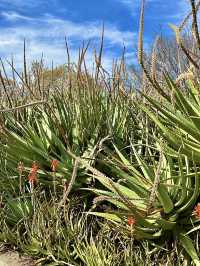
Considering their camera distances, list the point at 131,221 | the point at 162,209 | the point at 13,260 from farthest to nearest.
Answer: the point at 13,260 → the point at 162,209 → the point at 131,221

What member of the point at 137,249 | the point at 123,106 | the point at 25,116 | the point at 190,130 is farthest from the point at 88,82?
the point at 137,249

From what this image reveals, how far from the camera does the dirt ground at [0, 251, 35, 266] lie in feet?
16.6

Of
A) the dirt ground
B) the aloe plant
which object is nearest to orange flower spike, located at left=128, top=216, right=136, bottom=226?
the aloe plant

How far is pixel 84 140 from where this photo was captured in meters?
5.71

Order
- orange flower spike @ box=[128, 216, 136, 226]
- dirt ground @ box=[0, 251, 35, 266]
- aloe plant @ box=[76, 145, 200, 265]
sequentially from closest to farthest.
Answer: orange flower spike @ box=[128, 216, 136, 226]
aloe plant @ box=[76, 145, 200, 265]
dirt ground @ box=[0, 251, 35, 266]

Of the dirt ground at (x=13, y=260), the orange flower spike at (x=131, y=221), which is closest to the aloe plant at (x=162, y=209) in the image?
the orange flower spike at (x=131, y=221)

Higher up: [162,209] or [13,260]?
[162,209]

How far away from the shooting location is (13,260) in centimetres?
515

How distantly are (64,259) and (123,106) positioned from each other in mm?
1865

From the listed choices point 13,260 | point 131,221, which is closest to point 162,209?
point 131,221

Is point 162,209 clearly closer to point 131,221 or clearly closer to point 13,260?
point 131,221

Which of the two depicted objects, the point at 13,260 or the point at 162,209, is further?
the point at 13,260

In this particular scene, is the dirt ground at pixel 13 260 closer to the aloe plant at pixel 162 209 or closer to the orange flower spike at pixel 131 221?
the aloe plant at pixel 162 209

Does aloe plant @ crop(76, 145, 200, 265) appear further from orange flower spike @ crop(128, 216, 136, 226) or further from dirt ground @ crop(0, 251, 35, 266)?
dirt ground @ crop(0, 251, 35, 266)
